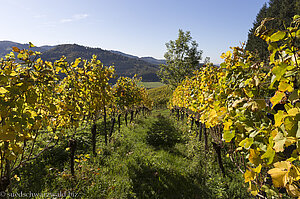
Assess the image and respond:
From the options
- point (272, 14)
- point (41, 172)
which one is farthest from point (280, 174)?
point (272, 14)

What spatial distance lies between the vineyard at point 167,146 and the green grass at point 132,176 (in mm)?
27

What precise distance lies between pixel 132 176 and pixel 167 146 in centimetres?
318

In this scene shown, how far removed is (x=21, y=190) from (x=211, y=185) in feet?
15.9

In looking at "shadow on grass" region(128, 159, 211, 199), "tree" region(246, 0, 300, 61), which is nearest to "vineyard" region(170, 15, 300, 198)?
"shadow on grass" region(128, 159, 211, 199)

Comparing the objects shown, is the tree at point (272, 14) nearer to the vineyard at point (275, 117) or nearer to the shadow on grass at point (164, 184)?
the shadow on grass at point (164, 184)

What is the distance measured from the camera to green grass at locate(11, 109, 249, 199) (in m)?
3.84

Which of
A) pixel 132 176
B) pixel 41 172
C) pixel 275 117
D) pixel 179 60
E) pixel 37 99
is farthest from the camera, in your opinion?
pixel 179 60

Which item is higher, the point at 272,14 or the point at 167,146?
the point at 272,14

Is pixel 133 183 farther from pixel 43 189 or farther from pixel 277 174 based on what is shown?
pixel 277 174

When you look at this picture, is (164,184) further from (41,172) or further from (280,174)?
(280,174)

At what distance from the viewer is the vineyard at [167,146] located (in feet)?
3.61

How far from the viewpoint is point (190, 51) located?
2530 centimetres

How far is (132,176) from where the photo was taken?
15.4ft

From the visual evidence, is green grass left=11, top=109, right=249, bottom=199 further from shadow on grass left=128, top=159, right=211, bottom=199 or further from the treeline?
the treeline
